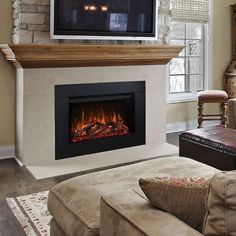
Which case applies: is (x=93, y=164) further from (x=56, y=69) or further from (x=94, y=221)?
(x=94, y=221)

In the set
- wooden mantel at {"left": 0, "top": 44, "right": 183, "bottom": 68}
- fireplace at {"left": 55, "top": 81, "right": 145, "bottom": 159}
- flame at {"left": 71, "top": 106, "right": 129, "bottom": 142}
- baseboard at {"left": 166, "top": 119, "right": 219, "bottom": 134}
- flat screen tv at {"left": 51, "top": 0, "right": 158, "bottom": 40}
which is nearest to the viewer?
wooden mantel at {"left": 0, "top": 44, "right": 183, "bottom": 68}

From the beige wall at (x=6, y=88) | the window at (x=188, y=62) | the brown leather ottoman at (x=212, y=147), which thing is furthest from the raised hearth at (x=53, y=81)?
the window at (x=188, y=62)

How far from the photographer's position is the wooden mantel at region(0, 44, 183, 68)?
363 cm

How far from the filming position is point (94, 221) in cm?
152

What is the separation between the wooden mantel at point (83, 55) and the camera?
363cm

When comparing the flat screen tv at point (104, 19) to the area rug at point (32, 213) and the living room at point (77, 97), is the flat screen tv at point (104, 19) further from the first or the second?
the area rug at point (32, 213)

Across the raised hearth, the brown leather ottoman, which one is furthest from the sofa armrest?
the raised hearth

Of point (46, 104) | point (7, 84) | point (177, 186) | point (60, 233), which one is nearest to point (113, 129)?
point (46, 104)

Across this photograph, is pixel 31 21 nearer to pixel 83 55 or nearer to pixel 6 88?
pixel 83 55

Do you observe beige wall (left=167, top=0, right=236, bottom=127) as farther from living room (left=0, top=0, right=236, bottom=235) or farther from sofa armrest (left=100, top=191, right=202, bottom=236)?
sofa armrest (left=100, top=191, right=202, bottom=236)

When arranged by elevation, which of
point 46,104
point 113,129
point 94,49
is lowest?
point 113,129

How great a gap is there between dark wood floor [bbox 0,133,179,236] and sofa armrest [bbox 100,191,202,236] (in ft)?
4.10

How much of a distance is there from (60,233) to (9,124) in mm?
2550

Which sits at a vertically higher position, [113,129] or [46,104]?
[46,104]
